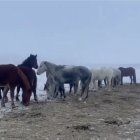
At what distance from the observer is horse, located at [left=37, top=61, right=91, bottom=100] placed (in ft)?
68.6

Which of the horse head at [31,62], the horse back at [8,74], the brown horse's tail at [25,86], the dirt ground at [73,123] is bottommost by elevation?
the dirt ground at [73,123]

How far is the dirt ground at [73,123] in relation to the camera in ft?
34.9

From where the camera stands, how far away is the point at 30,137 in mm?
10305

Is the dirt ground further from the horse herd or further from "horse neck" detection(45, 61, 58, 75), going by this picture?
"horse neck" detection(45, 61, 58, 75)

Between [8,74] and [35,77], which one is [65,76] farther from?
[8,74]

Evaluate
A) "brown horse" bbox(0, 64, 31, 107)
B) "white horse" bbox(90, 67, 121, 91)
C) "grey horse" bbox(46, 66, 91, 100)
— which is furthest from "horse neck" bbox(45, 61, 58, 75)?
"white horse" bbox(90, 67, 121, 91)

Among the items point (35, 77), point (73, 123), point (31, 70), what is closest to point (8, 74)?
point (31, 70)

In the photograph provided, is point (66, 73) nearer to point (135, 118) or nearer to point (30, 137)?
point (135, 118)

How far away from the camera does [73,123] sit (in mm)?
12477

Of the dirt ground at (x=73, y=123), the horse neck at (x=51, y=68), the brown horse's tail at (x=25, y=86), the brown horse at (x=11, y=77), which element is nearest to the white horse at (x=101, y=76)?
the horse neck at (x=51, y=68)

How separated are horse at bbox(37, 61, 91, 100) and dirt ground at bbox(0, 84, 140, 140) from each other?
4.18m

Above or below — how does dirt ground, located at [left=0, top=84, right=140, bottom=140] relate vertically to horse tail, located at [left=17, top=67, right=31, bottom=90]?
below

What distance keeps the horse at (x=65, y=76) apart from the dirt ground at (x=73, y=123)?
418cm

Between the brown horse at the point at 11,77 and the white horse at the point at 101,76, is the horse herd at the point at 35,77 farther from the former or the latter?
the white horse at the point at 101,76
